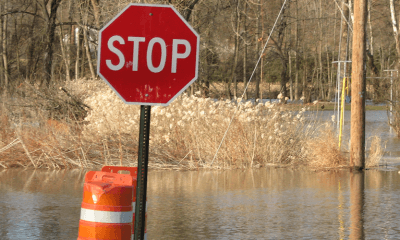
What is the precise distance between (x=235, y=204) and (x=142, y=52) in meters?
4.70

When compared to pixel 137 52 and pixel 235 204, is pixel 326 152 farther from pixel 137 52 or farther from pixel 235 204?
pixel 137 52

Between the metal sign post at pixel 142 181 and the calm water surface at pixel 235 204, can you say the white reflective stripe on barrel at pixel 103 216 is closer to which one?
the metal sign post at pixel 142 181

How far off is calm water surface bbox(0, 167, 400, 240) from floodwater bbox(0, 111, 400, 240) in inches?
0.4

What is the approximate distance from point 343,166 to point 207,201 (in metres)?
4.67

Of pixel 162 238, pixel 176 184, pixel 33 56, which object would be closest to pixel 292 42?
pixel 33 56

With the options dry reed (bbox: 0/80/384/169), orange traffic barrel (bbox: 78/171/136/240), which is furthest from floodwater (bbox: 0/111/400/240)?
orange traffic barrel (bbox: 78/171/136/240)

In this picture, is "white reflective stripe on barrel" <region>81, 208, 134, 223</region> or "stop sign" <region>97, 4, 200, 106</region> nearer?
"stop sign" <region>97, 4, 200, 106</region>

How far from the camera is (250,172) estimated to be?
12430mm

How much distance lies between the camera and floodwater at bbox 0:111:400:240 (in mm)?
7156

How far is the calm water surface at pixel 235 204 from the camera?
7.16 metres

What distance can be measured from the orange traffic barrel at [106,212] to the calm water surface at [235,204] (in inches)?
75.9

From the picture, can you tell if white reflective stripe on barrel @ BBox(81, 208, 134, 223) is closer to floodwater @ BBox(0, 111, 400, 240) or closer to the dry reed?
floodwater @ BBox(0, 111, 400, 240)

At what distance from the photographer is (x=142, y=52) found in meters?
4.68

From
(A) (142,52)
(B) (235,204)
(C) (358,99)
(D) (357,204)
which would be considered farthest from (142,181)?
(C) (358,99)
